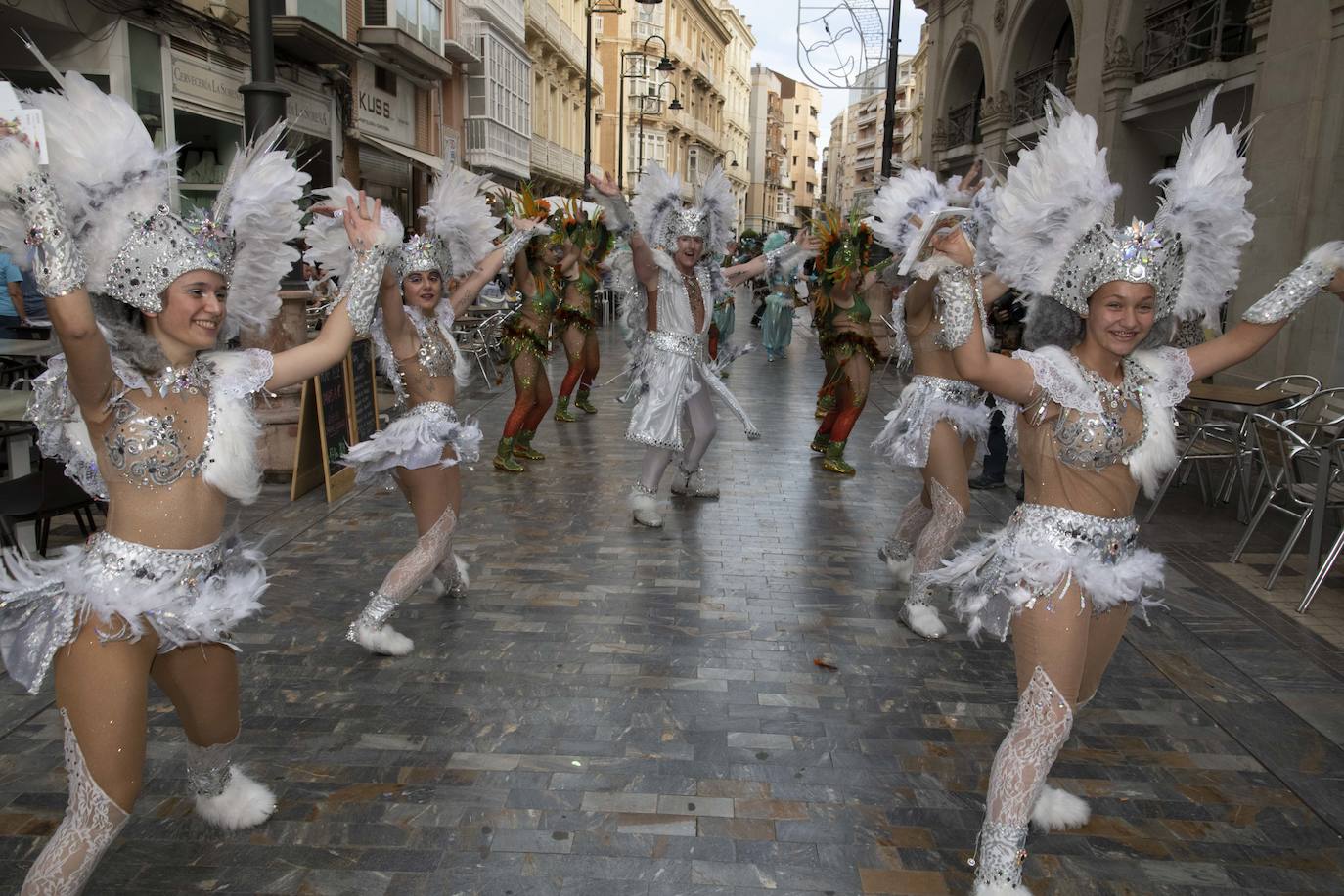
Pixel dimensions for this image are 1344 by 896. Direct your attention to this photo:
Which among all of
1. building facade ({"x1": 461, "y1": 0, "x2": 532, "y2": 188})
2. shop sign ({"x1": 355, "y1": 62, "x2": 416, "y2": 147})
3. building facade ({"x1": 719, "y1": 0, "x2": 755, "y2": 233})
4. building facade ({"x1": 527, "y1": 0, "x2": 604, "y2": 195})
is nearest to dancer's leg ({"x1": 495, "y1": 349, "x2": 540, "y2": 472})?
shop sign ({"x1": 355, "y1": 62, "x2": 416, "y2": 147})

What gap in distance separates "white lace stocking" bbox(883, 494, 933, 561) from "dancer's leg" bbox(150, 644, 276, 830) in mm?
3753

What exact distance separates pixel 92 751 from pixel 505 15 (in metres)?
28.5

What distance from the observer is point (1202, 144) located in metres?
3.12

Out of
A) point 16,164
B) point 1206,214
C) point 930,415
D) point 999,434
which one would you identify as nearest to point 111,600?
point 16,164

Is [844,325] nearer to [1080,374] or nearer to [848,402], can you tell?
[848,402]

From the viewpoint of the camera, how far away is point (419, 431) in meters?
4.61

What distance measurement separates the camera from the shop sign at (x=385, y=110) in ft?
→ 66.1

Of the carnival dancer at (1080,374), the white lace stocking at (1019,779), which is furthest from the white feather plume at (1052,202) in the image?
the white lace stocking at (1019,779)

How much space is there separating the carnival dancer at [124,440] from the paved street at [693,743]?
0.67 m

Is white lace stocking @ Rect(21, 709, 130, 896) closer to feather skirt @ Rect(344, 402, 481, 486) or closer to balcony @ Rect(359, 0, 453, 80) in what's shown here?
feather skirt @ Rect(344, 402, 481, 486)

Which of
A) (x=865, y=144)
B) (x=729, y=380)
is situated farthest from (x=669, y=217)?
(x=865, y=144)

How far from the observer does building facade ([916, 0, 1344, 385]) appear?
896 centimetres

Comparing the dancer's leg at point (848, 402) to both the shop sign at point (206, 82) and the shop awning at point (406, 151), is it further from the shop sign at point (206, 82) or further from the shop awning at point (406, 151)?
the shop awning at point (406, 151)

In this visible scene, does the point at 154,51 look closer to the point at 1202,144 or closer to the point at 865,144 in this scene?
the point at 1202,144
